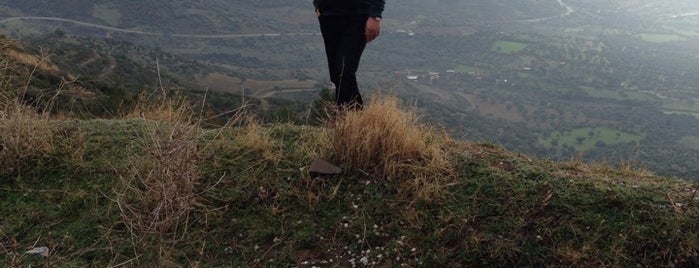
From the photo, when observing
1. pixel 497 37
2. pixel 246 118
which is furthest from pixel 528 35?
pixel 246 118

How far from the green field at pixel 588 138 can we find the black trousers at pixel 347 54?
5107 centimetres

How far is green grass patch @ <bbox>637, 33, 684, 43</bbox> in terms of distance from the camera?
11803cm

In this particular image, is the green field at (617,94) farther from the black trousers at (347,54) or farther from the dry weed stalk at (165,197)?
the dry weed stalk at (165,197)

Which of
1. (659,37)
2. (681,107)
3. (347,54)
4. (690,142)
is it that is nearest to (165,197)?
(347,54)

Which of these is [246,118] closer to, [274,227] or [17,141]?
[274,227]

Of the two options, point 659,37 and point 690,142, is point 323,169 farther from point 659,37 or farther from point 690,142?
point 659,37

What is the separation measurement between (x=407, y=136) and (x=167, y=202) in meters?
1.57

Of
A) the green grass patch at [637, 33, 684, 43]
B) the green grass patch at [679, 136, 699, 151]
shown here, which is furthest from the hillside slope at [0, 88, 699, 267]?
the green grass patch at [637, 33, 684, 43]

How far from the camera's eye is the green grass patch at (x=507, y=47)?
4274 inches

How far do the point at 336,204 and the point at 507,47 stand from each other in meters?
113

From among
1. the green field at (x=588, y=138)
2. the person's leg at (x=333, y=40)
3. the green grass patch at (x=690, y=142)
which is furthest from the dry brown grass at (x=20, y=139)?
the green grass patch at (x=690, y=142)

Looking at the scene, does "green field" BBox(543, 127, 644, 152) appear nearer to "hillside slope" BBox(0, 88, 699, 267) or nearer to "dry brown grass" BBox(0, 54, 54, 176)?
"hillside slope" BBox(0, 88, 699, 267)

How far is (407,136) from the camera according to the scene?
11.5 feet

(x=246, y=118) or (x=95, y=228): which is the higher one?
(x=246, y=118)
